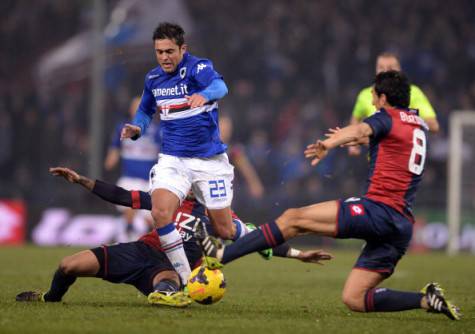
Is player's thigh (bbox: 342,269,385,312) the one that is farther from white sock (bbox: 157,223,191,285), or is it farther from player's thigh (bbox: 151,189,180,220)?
player's thigh (bbox: 151,189,180,220)

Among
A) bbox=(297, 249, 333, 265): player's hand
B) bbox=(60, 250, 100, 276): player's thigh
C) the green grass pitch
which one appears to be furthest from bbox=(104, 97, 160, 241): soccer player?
bbox=(297, 249, 333, 265): player's hand

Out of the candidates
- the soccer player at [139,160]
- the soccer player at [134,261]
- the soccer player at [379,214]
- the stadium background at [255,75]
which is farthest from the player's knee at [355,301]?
the stadium background at [255,75]

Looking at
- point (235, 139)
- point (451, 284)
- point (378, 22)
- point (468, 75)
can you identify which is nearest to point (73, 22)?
point (235, 139)

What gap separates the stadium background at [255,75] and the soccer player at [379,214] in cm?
1147

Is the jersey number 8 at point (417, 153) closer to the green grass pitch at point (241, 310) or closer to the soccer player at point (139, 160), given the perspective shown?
the green grass pitch at point (241, 310)

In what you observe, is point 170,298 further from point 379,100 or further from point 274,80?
point 274,80

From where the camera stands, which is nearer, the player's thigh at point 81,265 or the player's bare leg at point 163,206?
the player's thigh at point 81,265

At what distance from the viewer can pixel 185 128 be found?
331 inches

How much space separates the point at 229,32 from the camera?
864 inches

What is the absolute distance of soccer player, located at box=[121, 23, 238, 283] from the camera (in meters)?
8.25

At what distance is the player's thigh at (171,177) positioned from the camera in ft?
26.2

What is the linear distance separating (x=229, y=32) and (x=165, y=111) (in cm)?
1372

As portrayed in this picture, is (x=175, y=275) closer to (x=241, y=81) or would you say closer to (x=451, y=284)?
(x=451, y=284)

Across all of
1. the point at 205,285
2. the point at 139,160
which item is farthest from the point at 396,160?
the point at 139,160
